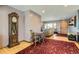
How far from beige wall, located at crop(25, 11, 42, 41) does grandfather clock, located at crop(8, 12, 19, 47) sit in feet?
0.89

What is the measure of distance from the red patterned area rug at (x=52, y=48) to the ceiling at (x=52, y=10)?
25.4 inches

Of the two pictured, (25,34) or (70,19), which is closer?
(70,19)

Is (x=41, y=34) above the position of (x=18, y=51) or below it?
above

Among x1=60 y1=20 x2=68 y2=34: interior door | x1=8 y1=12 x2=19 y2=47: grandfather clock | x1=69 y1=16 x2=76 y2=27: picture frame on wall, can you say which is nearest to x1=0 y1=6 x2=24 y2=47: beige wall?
x1=8 y1=12 x2=19 y2=47: grandfather clock

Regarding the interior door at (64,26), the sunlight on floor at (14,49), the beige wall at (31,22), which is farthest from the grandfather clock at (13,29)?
the interior door at (64,26)

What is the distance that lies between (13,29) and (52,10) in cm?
115

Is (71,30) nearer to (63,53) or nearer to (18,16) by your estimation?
(63,53)

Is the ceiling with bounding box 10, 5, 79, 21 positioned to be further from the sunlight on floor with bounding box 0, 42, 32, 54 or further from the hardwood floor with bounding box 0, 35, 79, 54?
the sunlight on floor with bounding box 0, 42, 32, 54

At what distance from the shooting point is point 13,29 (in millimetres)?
2295

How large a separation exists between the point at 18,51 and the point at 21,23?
28.6 inches

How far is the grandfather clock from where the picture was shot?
219 cm

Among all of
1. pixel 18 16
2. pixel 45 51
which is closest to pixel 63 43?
pixel 45 51

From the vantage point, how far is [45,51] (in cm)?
212

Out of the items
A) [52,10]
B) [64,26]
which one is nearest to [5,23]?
[52,10]
